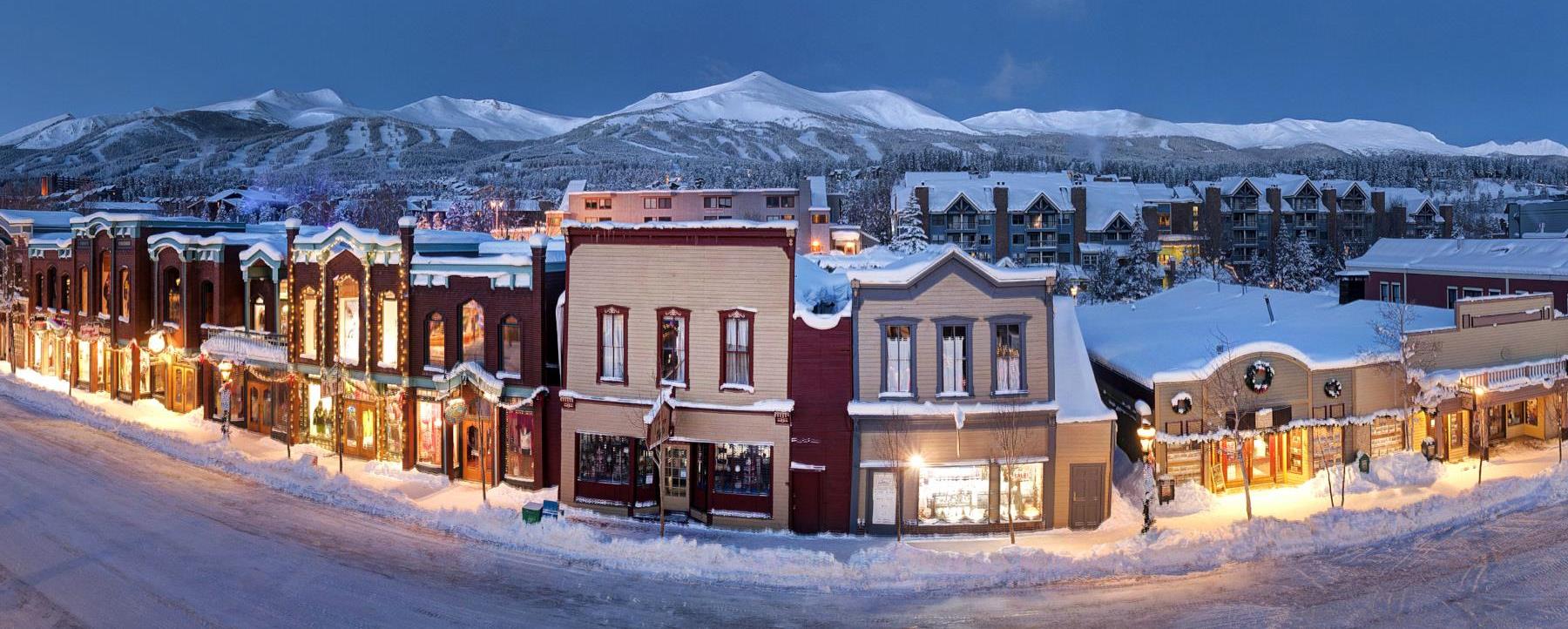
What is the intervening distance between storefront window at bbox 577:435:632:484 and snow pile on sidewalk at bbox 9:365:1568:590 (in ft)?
6.08

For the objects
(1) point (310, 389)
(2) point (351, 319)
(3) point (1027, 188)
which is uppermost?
(3) point (1027, 188)

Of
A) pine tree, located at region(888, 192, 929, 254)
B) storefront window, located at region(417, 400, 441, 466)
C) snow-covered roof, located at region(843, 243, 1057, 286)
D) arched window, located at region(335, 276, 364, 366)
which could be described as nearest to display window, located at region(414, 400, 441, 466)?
storefront window, located at region(417, 400, 441, 466)

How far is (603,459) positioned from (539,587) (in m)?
6.14

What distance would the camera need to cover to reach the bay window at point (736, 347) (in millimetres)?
23859

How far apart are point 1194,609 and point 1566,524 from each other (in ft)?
39.8

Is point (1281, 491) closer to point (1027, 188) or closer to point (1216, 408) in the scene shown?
point (1216, 408)

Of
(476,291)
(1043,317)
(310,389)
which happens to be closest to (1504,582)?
(1043,317)

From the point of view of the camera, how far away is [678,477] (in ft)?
80.4

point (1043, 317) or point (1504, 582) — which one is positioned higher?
point (1043, 317)

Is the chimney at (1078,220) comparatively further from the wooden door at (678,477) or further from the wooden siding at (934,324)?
the wooden door at (678,477)

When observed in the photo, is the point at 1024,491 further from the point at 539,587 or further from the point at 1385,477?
the point at 539,587

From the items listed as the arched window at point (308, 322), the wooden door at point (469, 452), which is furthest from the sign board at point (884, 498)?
the arched window at point (308, 322)

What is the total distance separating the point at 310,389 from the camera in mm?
32312

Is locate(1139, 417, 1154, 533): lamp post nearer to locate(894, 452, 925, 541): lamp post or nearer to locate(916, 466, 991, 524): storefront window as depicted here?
locate(916, 466, 991, 524): storefront window
